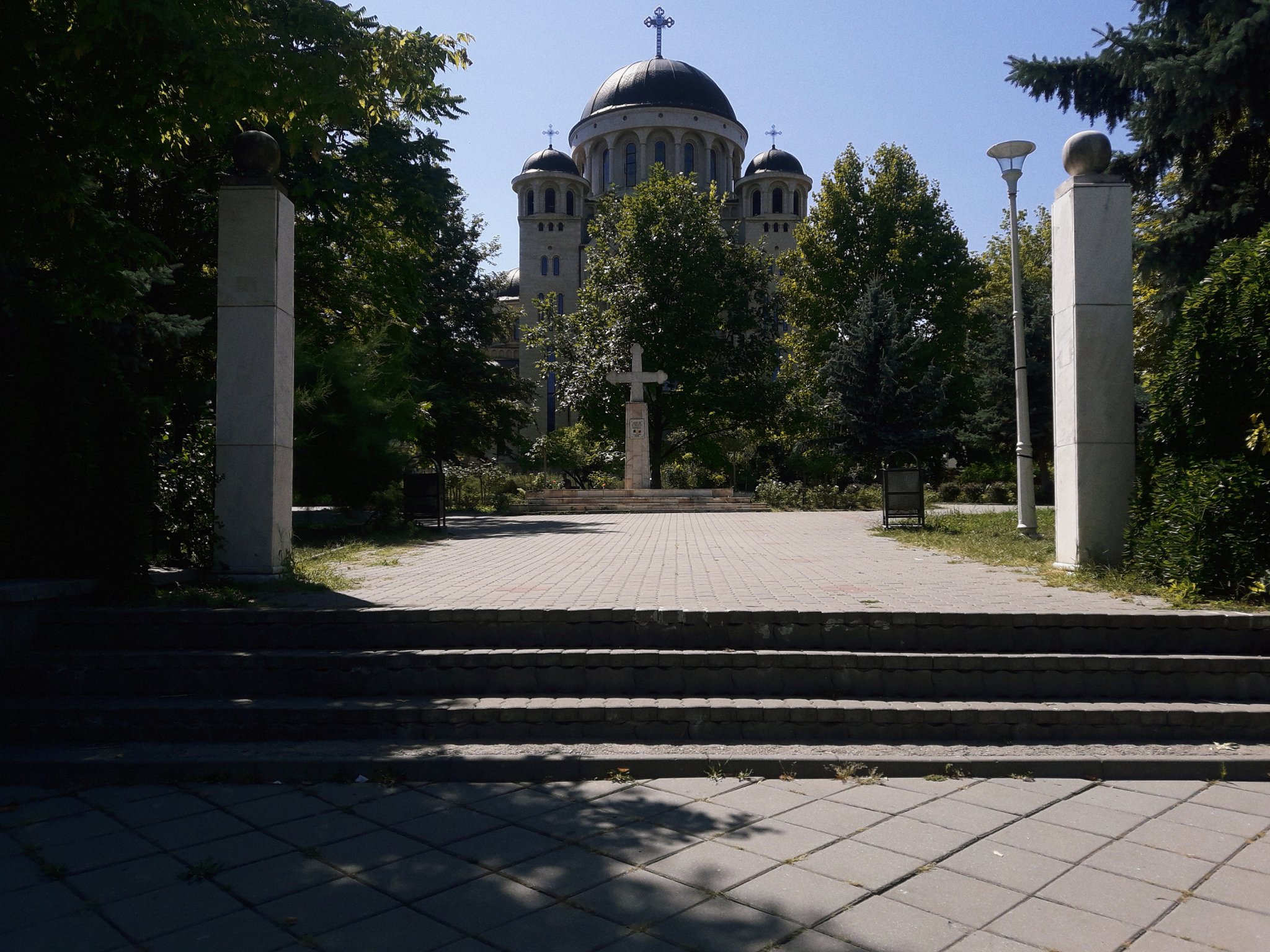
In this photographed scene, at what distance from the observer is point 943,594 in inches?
274

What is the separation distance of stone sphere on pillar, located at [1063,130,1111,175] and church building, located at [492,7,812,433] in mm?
59304

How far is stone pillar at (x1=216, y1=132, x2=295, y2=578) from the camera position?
777 centimetres

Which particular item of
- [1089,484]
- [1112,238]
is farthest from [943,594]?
[1112,238]

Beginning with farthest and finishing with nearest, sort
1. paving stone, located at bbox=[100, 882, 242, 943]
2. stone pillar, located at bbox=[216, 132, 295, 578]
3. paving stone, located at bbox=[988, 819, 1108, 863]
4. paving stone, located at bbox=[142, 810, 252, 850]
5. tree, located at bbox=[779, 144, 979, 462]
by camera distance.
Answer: tree, located at bbox=[779, 144, 979, 462], stone pillar, located at bbox=[216, 132, 295, 578], paving stone, located at bbox=[142, 810, 252, 850], paving stone, located at bbox=[988, 819, 1108, 863], paving stone, located at bbox=[100, 882, 242, 943]

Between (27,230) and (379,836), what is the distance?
7492mm

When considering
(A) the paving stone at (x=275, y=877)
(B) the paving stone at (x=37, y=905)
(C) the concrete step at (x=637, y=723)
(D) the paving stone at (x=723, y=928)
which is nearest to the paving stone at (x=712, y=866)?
(D) the paving stone at (x=723, y=928)

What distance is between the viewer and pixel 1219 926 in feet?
9.98

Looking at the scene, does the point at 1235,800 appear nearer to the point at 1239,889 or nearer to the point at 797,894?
the point at 1239,889

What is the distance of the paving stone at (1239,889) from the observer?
10.5ft

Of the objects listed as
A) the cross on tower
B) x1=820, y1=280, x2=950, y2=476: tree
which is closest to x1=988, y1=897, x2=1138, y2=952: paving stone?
x1=820, y1=280, x2=950, y2=476: tree

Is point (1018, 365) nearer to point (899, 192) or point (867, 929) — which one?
point (867, 929)

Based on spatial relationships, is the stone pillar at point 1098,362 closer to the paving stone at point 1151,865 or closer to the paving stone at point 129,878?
the paving stone at point 1151,865

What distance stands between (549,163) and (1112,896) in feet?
237

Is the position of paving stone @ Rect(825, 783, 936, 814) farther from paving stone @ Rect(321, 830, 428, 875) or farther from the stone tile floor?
paving stone @ Rect(321, 830, 428, 875)
